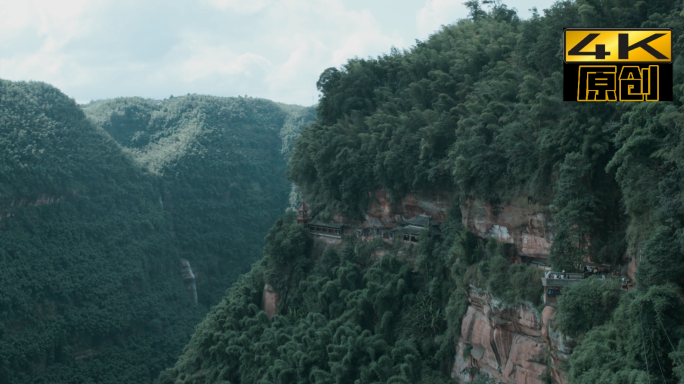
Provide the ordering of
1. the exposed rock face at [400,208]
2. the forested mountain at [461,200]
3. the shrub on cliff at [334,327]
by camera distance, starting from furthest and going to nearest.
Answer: the exposed rock face at [400,208] < the shrub on cliff at [334,327] < the forested mountain at [461,200]

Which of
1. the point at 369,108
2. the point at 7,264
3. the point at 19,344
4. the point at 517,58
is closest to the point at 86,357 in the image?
the point at 19,344

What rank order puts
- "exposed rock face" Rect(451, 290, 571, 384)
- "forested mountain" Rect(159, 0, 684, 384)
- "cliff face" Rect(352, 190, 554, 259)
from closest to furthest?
"forested mountain" Rect(159, 0, 684, 384), "exposed rock face" Rect(451, 290, 571, 384), "cliff face" Rect(352, 190, 554, 259)

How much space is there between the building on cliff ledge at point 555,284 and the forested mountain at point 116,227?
3040cm

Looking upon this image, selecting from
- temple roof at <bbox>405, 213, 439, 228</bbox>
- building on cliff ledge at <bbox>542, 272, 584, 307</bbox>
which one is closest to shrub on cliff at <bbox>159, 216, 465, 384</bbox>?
temple roof at <bbox>405, 213, 439, 228</bbox>

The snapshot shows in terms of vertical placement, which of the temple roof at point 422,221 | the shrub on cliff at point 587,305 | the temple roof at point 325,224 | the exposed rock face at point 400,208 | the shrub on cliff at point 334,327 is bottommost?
the shrub on cliff at point 334,327

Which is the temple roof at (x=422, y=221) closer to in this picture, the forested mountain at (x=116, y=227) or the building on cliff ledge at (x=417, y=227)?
the building on cliff ledge at (x=417, y=227)

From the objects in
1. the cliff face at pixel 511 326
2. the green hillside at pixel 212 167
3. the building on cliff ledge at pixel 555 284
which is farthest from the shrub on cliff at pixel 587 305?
the green hillside at pixel 212 167

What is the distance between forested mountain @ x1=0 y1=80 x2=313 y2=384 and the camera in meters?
39.2

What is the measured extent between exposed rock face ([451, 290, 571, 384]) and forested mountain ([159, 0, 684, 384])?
20.6 inches

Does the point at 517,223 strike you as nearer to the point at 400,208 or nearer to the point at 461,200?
the point at 461,200

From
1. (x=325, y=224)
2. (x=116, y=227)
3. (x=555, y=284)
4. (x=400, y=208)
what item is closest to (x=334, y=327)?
(x=400, y=208)

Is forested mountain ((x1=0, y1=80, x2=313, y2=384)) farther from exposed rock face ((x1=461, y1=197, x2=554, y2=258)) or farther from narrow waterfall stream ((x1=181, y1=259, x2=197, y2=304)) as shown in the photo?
exposed rock face ((x1=461, y1=197, x2=554, y2=258))

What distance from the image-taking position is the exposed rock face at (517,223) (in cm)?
2002

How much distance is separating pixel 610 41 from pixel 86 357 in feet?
133
